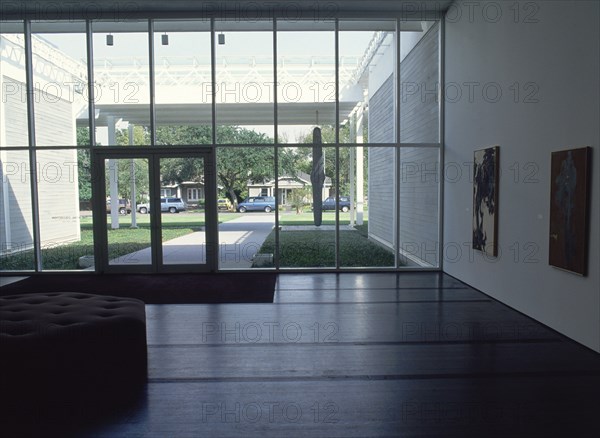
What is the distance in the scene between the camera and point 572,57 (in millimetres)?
4191

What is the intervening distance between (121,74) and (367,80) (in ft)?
14.3

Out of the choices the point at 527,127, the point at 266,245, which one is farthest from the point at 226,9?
the point at 527,127

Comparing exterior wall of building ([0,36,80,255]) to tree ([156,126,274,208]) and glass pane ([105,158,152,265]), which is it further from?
tree ([156,126,274,208])

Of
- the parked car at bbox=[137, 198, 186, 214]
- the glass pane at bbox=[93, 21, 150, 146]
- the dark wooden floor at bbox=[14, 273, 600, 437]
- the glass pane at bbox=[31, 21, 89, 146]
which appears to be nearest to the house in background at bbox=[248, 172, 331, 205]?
the parked car at bbox=[137, 198, 186, 214]

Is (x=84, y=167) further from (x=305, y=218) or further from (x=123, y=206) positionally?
(x=305, y=218)

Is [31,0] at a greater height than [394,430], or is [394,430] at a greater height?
[31,0]

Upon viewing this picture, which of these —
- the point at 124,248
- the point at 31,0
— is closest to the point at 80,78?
Answer: the point at 31,0

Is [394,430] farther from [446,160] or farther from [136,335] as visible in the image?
[446,160]

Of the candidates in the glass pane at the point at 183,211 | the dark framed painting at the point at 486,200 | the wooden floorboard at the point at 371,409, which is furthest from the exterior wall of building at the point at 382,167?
the wooden floorboard at the point at 371,409

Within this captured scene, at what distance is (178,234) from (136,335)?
14.8ft

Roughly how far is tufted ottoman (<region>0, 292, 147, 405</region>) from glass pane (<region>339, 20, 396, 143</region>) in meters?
5.44

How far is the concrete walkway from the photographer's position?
7.85 m

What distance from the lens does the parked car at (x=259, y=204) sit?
7.88 metres

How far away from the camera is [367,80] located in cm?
804
